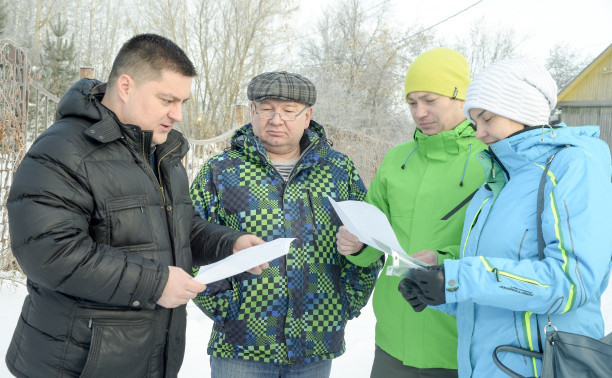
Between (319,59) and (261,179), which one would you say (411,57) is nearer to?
(319,59)

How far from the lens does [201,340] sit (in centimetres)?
445

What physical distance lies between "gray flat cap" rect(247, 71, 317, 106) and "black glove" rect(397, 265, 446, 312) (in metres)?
1.20

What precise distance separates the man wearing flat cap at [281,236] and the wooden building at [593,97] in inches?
683

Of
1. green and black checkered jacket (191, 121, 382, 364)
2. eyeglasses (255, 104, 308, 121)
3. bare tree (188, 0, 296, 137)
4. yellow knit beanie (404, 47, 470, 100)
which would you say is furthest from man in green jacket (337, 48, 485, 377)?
bare tree (188, 0, 296, 137)

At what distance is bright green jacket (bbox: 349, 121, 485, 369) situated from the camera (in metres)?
2.27

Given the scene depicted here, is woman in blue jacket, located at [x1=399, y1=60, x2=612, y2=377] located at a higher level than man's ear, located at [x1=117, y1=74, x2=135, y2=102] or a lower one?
lower

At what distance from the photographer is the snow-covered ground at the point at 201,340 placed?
4.00 metres

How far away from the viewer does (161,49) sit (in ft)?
6.66

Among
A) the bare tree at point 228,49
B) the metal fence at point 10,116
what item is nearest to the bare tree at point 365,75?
the bare tree at point 228,49

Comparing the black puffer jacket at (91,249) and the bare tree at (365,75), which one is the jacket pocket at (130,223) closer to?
the black puffer jacket at (91,249)

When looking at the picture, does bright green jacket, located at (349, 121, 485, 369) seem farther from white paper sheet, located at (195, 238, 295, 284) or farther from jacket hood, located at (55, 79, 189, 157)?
jacket hood, located at (55, 79, 189, 157)

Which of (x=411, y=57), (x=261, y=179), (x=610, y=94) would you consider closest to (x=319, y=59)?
(x=411, y=57)

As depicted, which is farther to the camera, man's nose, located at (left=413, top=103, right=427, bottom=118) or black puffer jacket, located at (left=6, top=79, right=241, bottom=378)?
man's nose, located at (left=413, top=103, right=427, bottom=118)

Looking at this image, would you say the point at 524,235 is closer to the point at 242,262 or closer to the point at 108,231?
the point at 242,262
